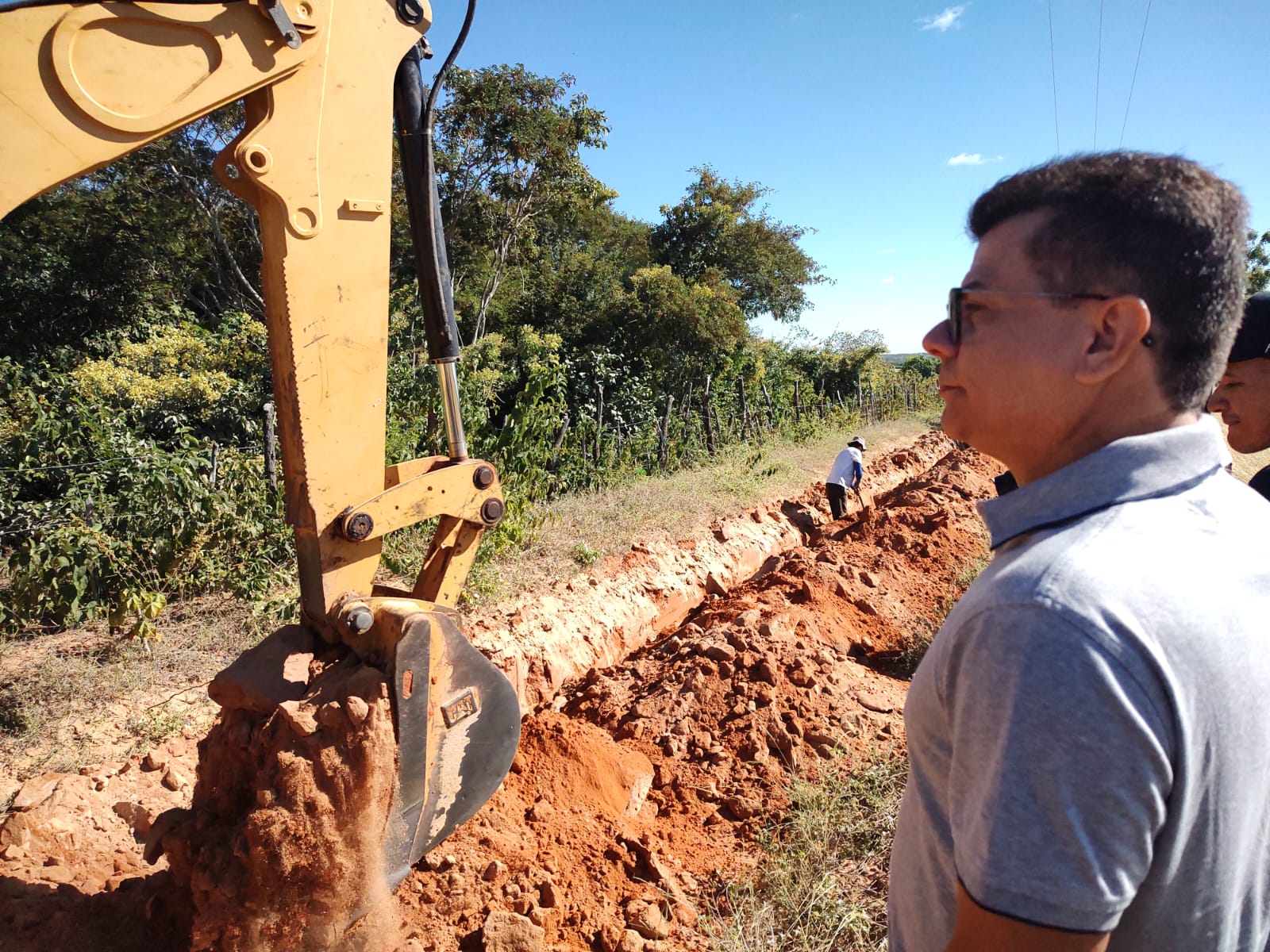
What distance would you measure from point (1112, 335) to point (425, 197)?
222 centimetres

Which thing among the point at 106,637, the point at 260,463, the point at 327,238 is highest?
the point at 327,238

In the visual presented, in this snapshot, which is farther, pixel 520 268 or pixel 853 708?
pixel 520 268

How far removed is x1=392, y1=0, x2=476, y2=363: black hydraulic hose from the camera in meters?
2.49

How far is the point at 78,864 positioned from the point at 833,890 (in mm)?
3232

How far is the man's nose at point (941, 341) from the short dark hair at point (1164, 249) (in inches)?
6.9

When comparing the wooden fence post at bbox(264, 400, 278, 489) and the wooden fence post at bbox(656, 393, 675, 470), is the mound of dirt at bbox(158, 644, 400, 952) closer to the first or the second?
the wooden fence post at bbox(264, 400, 278, 489)

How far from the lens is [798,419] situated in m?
19.2

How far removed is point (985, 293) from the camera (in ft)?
3.73

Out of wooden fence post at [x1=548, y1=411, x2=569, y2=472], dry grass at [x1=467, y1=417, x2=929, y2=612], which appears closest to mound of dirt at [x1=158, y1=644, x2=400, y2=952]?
dry grass at [x1=467, y1=417, x2=929, y2=612]

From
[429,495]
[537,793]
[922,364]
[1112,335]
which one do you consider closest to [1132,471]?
[1112,335]

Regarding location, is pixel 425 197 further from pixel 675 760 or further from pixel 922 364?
pixel 922 364

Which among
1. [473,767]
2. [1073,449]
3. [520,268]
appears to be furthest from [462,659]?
[520,268]

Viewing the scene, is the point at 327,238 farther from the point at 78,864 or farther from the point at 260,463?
the point at 260,463

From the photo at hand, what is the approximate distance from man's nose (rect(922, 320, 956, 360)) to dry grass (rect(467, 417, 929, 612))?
5175mm
